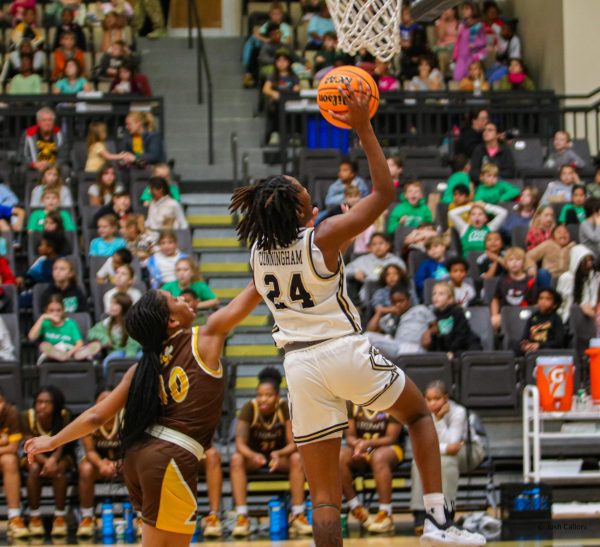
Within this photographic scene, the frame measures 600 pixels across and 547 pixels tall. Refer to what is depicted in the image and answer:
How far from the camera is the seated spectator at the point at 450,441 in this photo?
10.5 metres

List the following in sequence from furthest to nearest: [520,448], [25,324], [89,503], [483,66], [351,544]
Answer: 1. [483,66]
2. [25,324]
3. [520,448]
4. [89,503]
5. [351,544]

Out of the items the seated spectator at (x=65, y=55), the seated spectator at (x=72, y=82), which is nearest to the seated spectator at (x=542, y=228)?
the seated spectator at (x=72, y=82)

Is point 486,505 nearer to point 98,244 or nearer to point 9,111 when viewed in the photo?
point 98,244

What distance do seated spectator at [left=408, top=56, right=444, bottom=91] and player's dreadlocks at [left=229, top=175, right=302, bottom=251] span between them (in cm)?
1072

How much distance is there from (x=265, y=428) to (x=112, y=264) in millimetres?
2537

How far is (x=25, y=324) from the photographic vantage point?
12633 millimetres

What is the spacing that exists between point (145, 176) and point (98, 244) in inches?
56.9

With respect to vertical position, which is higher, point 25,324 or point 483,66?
point 483,66

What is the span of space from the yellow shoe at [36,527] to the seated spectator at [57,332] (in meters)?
1.51


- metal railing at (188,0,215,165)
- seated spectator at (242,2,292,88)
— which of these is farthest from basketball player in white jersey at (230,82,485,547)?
seated spectator at (242,2,292,88)

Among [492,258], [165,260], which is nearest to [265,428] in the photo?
[165,260]

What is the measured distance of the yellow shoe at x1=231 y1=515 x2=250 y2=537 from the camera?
10.5 meters

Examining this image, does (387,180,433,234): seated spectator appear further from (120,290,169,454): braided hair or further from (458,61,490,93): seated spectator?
(120,290,169,454): braided hair

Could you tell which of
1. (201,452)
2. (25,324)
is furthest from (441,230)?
(201,452)
